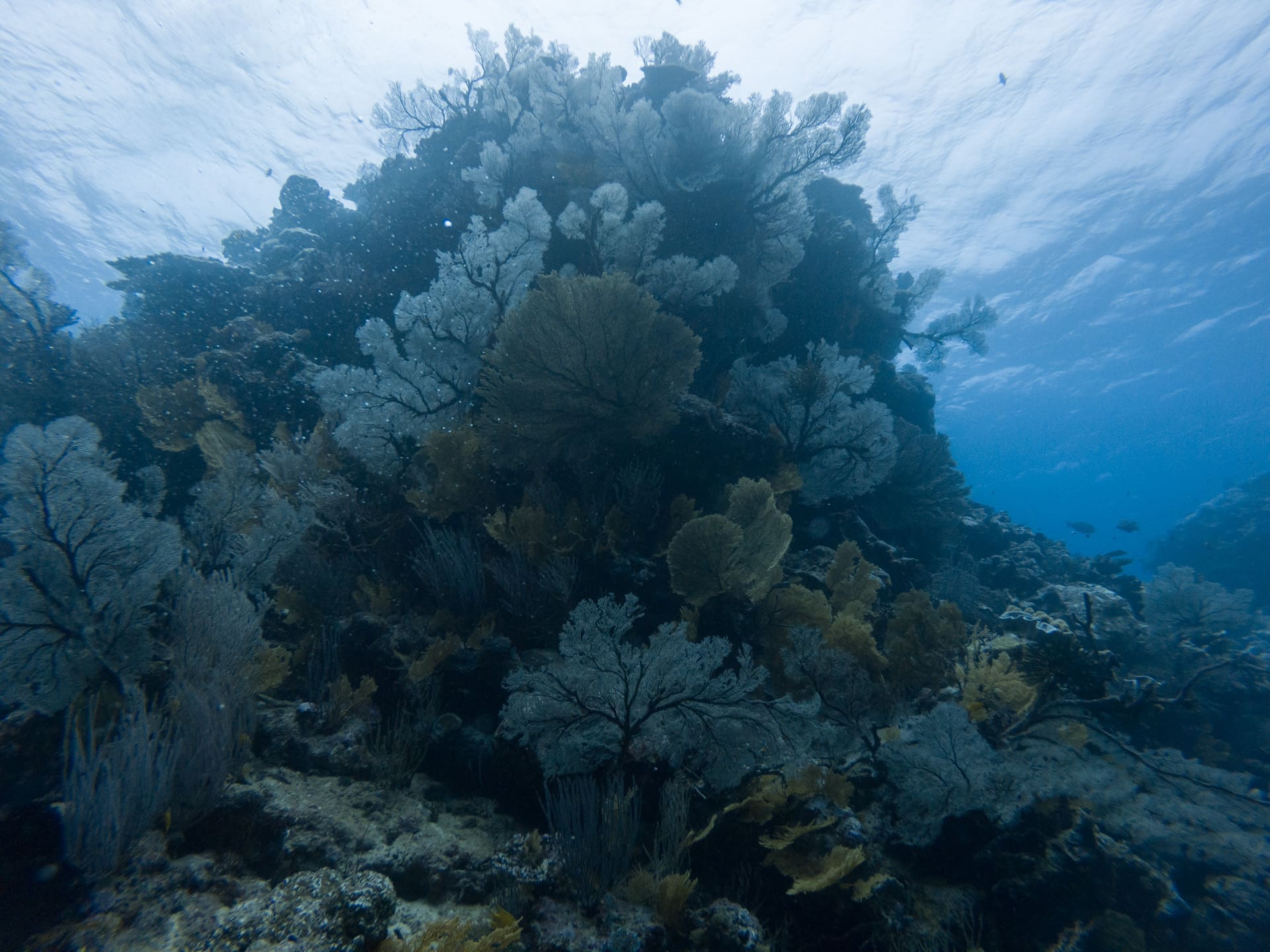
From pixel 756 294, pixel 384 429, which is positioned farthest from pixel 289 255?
pixel 756 294

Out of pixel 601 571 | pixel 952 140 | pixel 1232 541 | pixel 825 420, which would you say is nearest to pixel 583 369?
pixel 601 571

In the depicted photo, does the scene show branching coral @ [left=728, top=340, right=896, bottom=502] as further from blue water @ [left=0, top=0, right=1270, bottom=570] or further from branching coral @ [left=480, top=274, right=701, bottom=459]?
blue water @ [left=0, top=0, right=1270, bottom=570]

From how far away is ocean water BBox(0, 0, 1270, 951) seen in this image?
2973 millimetres

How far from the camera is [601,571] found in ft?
16.9

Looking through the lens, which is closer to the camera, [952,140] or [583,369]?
[583,369]

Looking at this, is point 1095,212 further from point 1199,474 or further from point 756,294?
point 1199,474

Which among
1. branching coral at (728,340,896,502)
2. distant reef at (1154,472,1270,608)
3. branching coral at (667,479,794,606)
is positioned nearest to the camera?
branching coral at (667,479,794,606)

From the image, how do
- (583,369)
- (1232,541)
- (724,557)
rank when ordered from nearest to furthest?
(724,557) → (583,369) → (1232,541)

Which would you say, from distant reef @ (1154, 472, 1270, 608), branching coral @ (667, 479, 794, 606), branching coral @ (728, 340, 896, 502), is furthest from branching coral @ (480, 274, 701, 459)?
distant reef @ (1154, 472, 1270, 608)

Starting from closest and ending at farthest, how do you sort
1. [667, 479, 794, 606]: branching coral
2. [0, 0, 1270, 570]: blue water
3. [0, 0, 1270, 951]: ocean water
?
[0, 0, 1270, 951]: ocean water → [667, 479, 794, 606]: branching coral → [0, 0, 1270, 570]: blue water

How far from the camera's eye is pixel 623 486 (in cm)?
572

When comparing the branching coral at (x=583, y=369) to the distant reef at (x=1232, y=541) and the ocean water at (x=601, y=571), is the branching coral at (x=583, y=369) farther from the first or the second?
the distant reef at (x=1232, y=541)

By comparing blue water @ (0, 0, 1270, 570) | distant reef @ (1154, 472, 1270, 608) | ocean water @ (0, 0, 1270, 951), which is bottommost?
ocean water @ (0, 0, 1270, 951)

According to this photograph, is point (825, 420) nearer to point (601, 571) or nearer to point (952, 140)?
point (601, 571)
